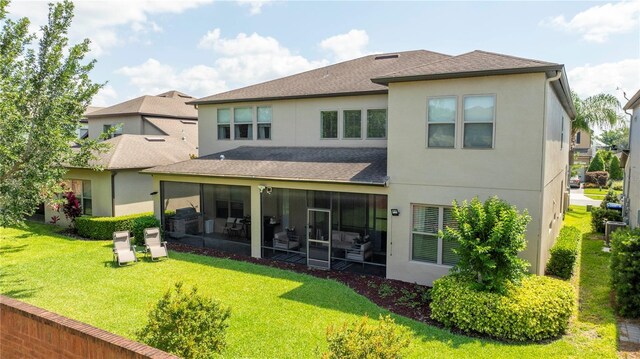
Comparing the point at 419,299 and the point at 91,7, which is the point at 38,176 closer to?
the point at 91,7

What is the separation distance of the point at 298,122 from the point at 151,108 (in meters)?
15.9

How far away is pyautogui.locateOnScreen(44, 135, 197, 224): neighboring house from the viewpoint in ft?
63.9

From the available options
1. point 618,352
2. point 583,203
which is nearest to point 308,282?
point 618,352

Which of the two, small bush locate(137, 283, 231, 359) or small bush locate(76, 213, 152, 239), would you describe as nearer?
small bush locate(137, 283, 231, 359)

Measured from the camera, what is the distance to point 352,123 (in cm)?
1664

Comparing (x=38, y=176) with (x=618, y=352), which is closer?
(x=618, y=352)

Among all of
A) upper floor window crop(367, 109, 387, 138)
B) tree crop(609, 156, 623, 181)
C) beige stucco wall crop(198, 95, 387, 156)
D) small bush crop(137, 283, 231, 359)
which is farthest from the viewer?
tree crop(609, 156, 623, 181)

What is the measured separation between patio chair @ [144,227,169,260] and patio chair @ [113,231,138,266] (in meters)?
0.54

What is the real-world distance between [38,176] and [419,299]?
10.8 m

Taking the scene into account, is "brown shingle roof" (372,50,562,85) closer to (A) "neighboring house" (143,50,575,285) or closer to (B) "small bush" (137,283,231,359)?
(A) "neighboring house" (143,50,575,285)

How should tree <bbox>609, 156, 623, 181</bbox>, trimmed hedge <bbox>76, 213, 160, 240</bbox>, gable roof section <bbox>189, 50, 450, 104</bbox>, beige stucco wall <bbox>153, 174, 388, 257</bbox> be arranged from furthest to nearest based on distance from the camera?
tree <bbox>609, 156, 623, 181</bbox>
trimmed hedge <bbox>76, 213, 160, 240</bbox>
gable roof section <bbox>189, 50, 450, 104</bbox>
beige stucco wall <bbox>153, 174, 388, 257</bbox>

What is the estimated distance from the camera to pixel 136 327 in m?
9.09

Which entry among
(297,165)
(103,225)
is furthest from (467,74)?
(103,225)

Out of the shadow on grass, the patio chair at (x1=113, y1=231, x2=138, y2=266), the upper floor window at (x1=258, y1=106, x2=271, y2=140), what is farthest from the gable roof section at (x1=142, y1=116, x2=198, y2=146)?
the shadow on grass
